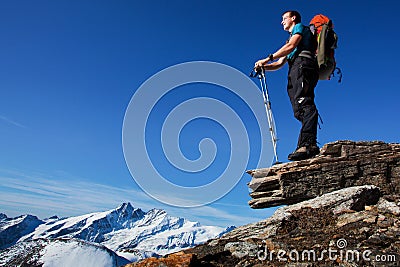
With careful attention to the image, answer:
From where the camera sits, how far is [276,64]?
935cm

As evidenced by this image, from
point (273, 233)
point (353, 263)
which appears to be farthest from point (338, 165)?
point (353, 263)

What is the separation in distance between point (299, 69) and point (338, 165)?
3.58 meters

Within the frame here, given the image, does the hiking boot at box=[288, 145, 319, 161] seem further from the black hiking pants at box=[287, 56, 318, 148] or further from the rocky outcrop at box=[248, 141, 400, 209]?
the rocky outcrop at box=[248, 141, 400, 209]

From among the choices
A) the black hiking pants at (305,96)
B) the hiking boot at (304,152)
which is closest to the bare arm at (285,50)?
the black hiking pants at (305,96)

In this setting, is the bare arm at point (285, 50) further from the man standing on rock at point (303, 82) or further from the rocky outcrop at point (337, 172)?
the rocky outcrop at point (337, 172)

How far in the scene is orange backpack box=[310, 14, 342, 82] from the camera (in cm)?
816

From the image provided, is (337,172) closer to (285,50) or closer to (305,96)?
(305,96)

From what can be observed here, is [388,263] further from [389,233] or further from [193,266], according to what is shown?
[193,266]

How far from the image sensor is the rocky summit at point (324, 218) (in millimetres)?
5070

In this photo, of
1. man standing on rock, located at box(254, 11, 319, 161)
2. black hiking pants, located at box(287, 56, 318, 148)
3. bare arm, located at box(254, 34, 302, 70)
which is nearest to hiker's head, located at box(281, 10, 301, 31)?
man standing on rock, located at box(254, 11, 319, 161)

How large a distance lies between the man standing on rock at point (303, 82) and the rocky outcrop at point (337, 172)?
128 cm

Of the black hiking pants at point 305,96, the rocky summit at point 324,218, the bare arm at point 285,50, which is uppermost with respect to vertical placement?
the bare arm at point 285,50

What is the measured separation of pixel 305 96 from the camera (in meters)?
8.31

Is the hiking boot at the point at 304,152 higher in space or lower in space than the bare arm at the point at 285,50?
lower
